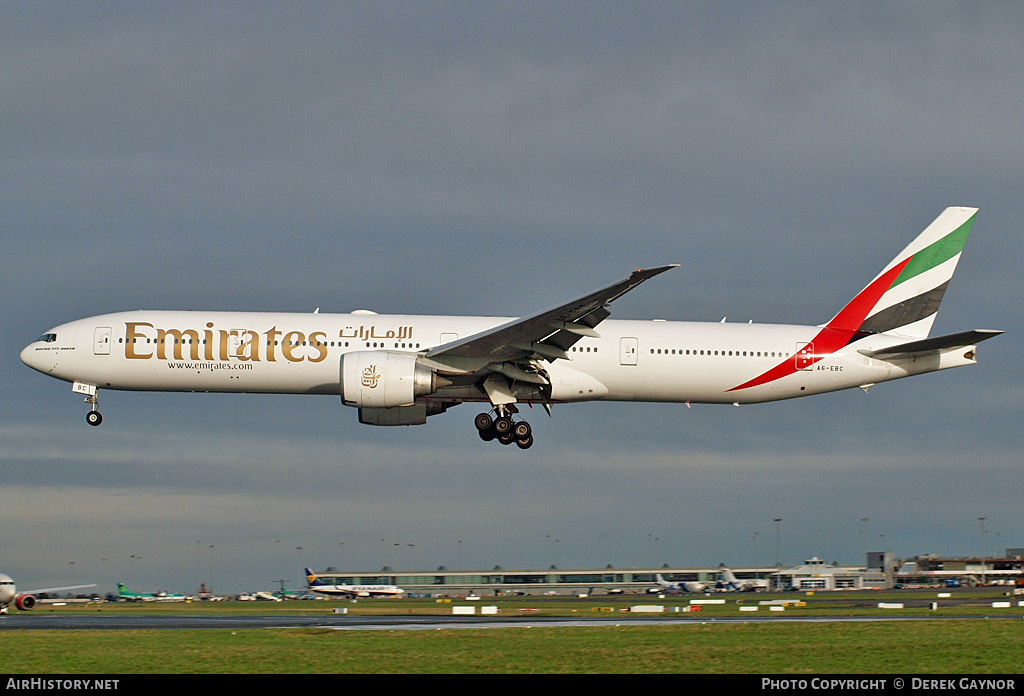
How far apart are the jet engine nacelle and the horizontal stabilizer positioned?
56.1 ft

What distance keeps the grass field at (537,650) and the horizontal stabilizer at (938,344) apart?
32.7ft

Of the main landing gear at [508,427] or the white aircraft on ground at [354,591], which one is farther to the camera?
the white aircraft on ground at [354,591]

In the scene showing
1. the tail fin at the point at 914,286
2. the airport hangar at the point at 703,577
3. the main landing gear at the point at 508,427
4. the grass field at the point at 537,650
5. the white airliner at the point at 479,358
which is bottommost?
the airport hangar at the point at 703,577

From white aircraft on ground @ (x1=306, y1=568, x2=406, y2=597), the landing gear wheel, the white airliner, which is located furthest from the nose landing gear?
white aircraft on ground @ (x1=306, y1=568, x2=406, y2=597)

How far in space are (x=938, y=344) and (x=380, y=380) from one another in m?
19.9

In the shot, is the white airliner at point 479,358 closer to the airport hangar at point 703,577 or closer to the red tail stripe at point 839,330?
the red tail stripe at point 839,330

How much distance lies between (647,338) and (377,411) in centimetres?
1058

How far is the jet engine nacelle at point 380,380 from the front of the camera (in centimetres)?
3669

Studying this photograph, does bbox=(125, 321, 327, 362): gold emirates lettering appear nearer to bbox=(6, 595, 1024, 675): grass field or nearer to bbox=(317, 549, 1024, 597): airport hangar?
bbox=(6, 595, 1024, 675): grass field

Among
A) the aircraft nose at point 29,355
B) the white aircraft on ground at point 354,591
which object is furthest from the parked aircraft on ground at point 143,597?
the aircraft nose at point 29,355

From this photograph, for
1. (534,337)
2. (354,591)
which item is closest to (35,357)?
(534,337)

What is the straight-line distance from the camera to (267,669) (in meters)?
22.2

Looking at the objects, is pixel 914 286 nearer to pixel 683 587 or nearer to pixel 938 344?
pixel 938 344

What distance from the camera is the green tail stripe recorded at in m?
43.2
